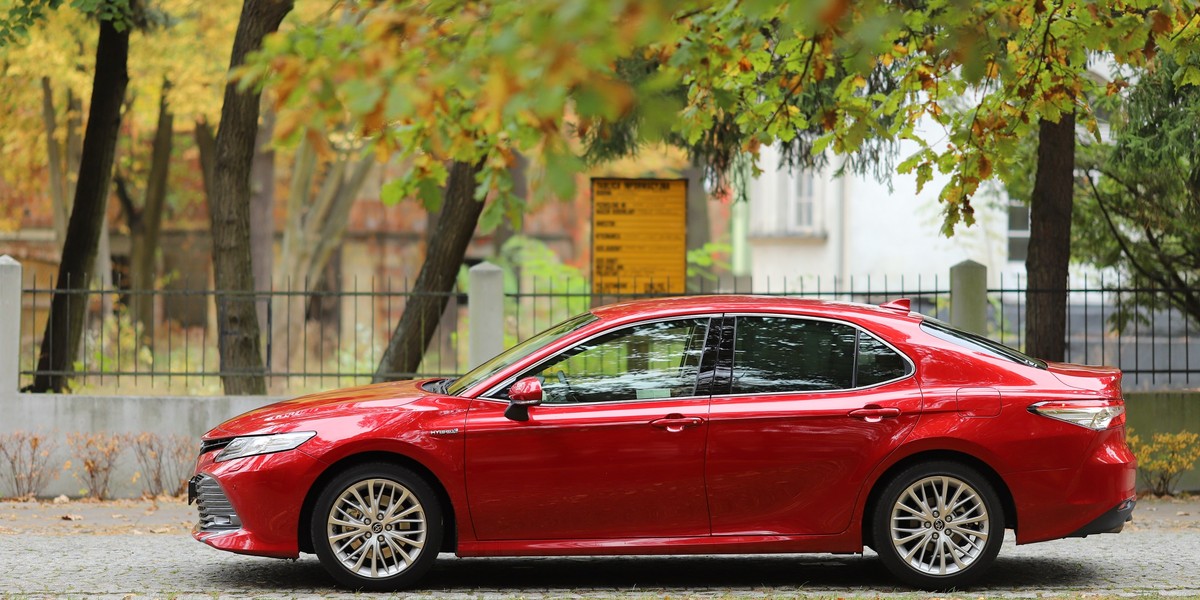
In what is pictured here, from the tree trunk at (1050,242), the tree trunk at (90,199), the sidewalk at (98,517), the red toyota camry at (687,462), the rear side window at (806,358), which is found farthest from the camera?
the tree trunk at (90,199)

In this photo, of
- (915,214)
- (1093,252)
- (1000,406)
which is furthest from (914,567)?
(915,214)

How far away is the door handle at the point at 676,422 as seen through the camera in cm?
788

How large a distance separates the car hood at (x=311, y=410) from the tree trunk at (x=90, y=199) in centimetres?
773

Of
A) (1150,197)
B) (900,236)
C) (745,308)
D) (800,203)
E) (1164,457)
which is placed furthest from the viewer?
(800,203)

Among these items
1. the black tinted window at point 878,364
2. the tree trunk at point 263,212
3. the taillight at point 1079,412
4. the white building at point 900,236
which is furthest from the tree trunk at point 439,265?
the tree trunk at point 263,212

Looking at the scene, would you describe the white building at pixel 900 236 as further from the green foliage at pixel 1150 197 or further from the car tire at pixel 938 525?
the car tire at pixel 938 525

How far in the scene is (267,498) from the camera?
309 inches

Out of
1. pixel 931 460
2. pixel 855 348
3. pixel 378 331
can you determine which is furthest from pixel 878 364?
pixel 378 331

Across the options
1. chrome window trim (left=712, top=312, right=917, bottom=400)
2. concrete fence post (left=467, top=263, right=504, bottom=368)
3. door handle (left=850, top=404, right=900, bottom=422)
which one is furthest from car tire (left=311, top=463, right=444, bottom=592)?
concrete fence post (left=467, top=263, right=504, bottom=368)

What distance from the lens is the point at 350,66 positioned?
5.02m

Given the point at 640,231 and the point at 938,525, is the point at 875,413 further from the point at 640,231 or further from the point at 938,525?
the point at 640,231

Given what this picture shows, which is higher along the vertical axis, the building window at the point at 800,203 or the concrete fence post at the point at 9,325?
the building window at the point at 800,203

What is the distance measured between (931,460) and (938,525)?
1.14 ft

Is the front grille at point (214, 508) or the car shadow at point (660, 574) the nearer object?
the front grille at point (214, 508)
